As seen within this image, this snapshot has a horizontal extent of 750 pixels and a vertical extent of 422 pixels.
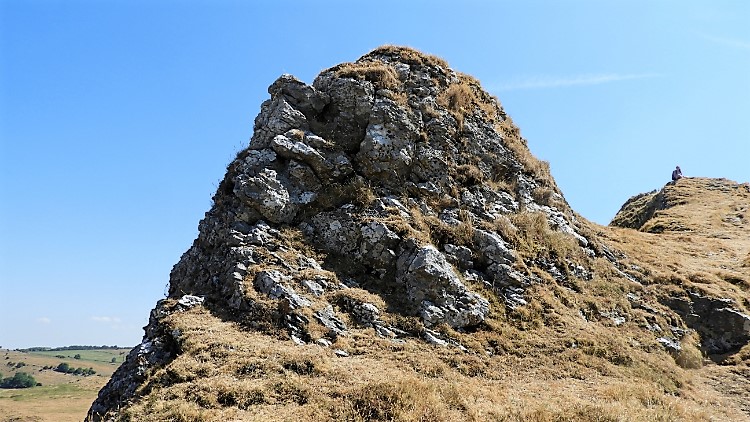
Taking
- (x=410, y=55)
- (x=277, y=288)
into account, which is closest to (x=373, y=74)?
(x=410, y=55)

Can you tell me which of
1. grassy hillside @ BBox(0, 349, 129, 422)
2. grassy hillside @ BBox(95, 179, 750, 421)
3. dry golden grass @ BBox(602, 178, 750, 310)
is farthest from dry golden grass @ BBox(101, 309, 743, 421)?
grassy hillside @ BBox(0, 349, 129, 422)

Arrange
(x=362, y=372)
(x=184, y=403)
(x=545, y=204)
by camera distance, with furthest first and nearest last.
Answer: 1. (x=545, y=204)
2. (x=362, y=372)
3. (x=184, y=403)

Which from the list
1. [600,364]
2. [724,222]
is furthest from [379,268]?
[724,222]

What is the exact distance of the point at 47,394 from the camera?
8706 centimetres

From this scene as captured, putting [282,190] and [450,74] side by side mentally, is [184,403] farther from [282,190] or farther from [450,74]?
[450,74]

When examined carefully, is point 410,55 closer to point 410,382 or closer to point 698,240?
point 410,382

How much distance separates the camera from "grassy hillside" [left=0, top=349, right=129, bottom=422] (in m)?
56.3

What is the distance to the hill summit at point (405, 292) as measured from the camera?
1226cm

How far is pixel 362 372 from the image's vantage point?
13.1 meters

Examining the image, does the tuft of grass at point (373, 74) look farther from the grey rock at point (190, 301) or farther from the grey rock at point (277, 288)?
the grey rock at point (190, 301)

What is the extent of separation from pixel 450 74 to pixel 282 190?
47.9 feet

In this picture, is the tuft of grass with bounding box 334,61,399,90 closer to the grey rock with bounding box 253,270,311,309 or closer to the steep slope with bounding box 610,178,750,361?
the grey rock with bounding box 253,270,311,309

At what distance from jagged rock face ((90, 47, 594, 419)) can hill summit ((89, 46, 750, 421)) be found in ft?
0.30

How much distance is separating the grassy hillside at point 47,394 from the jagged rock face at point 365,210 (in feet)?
130
